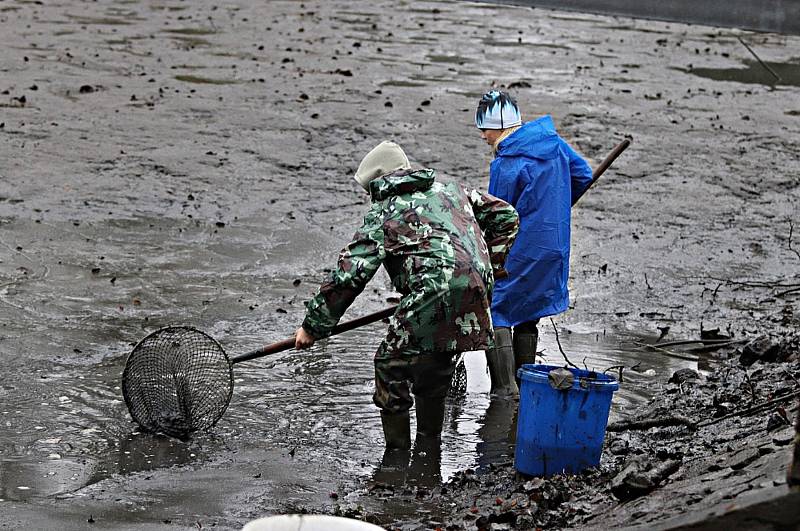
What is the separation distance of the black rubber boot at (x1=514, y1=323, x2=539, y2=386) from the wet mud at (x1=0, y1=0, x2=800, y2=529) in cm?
33

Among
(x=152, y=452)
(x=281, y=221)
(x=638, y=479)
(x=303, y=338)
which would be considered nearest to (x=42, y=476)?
(x=152, y=452)

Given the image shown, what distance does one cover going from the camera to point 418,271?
6.02 metres

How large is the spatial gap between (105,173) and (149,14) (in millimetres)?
10081

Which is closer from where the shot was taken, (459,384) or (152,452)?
(152,452)

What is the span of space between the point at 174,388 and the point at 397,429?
→ 127 cm

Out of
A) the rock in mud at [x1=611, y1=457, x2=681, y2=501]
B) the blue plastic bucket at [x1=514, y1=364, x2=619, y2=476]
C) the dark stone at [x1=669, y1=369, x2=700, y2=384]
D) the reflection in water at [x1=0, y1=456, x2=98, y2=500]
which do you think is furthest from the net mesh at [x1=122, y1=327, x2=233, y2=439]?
the dark stone at [x1=669, y1=369, x2=700, y2=384]

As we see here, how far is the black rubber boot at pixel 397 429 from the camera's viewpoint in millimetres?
6312

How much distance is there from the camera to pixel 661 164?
13547mm

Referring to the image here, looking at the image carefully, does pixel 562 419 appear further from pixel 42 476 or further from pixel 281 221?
pixel 281 221

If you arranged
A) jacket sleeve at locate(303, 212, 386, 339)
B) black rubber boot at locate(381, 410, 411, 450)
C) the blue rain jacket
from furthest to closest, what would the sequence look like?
the blue rain jacket
black rubber boot at locate(381, 410, 411, 450)
jacket sleeve at locate(303, 212, 386, 339)

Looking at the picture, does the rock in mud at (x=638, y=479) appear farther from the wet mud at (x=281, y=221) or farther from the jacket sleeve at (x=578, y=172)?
the jacket sleeve at (x=578, y=172)

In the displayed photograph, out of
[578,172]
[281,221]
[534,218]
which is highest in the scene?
[578,172]

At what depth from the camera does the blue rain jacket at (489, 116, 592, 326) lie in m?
7.32

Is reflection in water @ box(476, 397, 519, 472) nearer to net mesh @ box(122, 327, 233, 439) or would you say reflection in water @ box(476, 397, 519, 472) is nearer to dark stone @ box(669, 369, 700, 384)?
dark stone @ box(669, 369, 700, 384)
